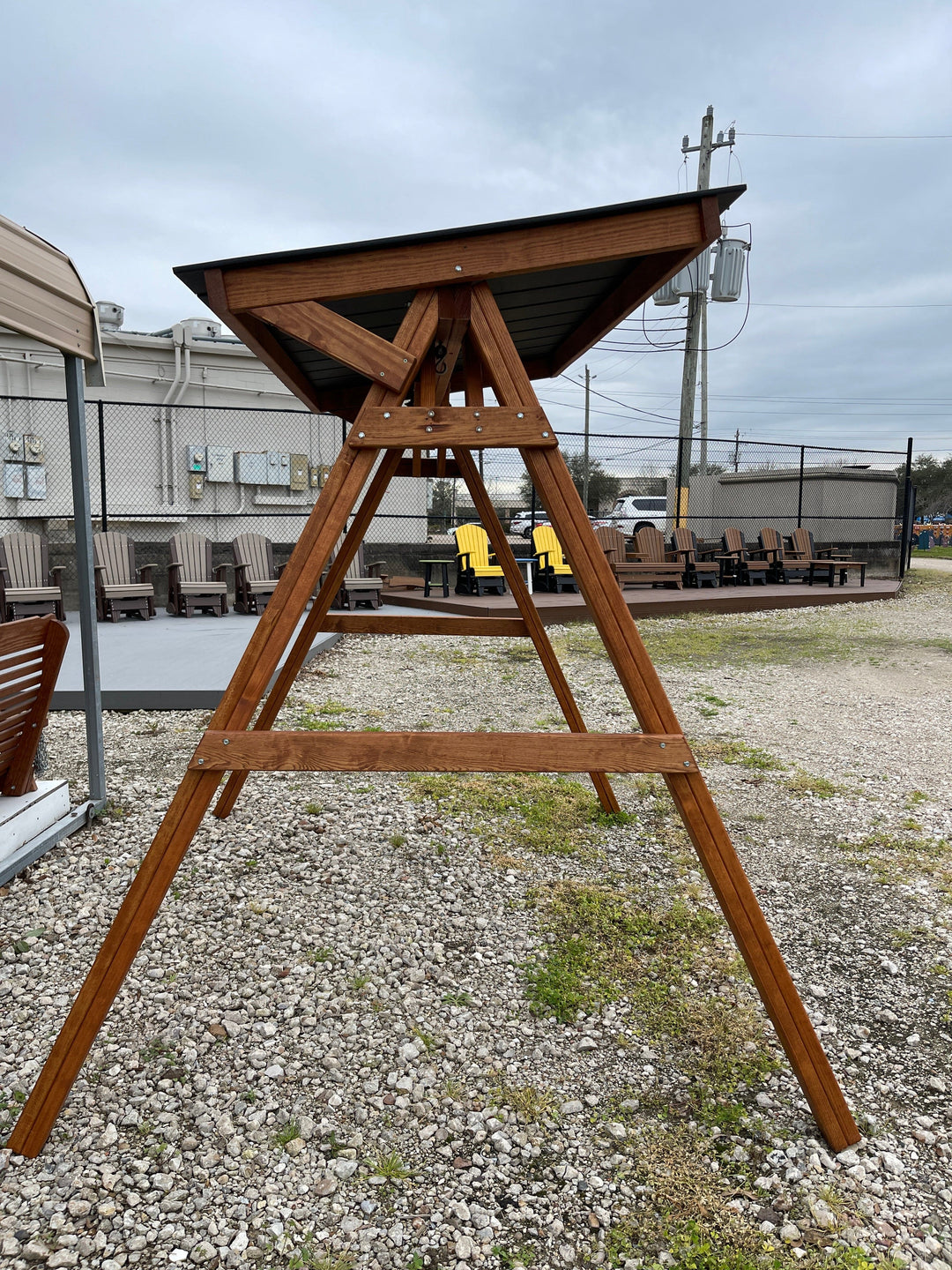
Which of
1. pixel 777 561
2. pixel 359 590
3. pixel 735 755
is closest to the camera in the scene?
pixel 735 755

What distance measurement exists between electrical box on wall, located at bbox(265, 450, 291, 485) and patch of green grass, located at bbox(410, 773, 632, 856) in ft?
37.1

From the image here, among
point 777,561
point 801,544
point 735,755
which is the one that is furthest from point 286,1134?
point 801,544

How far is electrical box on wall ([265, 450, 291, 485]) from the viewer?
47.1ft

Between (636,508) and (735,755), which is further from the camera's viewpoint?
(636,508)

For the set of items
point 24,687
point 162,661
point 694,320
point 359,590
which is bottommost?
point 162,661

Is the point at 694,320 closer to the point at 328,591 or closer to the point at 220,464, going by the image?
the point at 220,464

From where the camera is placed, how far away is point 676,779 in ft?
5.75

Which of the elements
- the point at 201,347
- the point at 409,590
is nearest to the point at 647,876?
the point at 409,590

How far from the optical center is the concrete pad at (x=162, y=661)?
18.3 feet

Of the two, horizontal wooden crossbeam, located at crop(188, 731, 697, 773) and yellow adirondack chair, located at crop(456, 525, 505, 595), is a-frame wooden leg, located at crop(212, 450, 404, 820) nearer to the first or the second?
horizontal wooden crossbeam, located at crop(188, 731, 697, 773)

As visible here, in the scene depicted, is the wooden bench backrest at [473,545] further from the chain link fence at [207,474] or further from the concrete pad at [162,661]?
the concrete pad at [162,661]

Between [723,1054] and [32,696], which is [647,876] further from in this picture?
[32,696]

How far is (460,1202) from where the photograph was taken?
157cm

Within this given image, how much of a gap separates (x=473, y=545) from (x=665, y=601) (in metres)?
3.12
